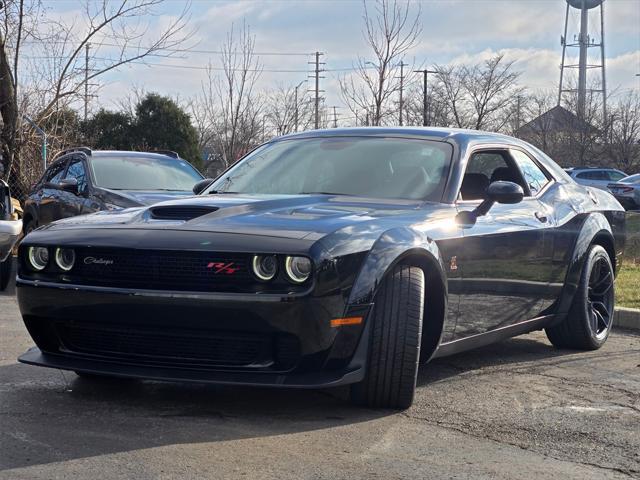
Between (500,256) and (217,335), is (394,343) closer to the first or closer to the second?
(217,335)

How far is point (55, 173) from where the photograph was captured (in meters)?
11.8

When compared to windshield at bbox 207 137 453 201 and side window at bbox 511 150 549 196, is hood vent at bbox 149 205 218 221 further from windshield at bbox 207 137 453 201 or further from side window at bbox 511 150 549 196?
side window at bbox 511 150 549 196

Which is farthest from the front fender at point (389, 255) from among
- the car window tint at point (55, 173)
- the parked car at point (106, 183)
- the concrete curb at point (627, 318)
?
the car window tint at point (55, 173)

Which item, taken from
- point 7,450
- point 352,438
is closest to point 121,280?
point 7,450

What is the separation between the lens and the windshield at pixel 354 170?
5.47 metres

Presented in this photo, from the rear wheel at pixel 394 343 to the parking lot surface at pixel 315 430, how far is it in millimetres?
106

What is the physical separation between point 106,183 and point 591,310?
5.64m

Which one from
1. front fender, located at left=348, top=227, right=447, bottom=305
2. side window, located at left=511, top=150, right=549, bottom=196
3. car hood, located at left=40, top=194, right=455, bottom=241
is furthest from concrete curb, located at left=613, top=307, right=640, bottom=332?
front fender, located at left=348, top=227, right=447, bottom=305

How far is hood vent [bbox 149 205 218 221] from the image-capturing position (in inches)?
186

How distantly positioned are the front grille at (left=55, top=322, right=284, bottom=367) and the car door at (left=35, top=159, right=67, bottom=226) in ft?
22.0

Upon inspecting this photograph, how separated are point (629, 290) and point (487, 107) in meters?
35.7

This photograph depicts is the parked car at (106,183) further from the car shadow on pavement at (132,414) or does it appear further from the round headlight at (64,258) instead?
the round headlight at (64,258)

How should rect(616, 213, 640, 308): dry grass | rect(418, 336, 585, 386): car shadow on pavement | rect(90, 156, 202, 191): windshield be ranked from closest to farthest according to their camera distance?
rect(418, 336, 585, 386): car shadow on pavement, rect(616, 213, 640, 308): dry grass, rect(90, 156, 202, 191): windshield

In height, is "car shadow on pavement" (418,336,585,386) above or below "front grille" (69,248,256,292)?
below
